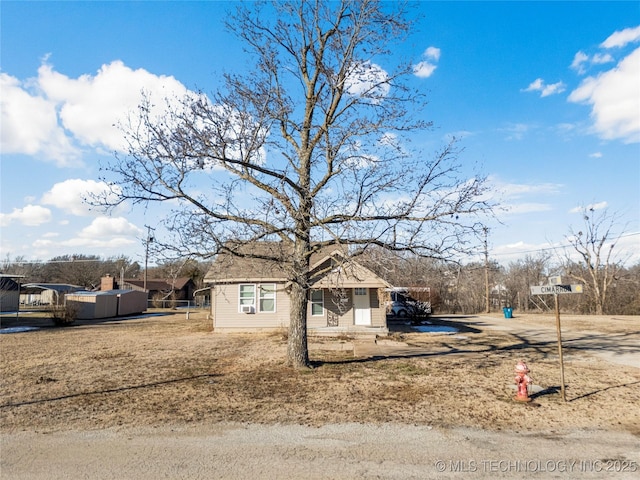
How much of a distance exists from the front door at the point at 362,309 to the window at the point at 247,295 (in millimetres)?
4673

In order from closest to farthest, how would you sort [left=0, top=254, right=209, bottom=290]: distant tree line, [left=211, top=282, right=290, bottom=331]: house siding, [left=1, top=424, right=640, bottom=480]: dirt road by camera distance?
[left=1, top=424, right=640, bottom=480]: dirt road, [left=211, top=282, right=290, bottom=331]: house siding, [left=0, top=254, right=209, bottom=290]: distant tree line

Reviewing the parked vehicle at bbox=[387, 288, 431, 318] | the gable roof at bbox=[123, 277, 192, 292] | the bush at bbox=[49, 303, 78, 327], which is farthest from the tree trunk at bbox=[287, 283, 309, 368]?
the gable roof at bbox=[123, 277, 192, 292]

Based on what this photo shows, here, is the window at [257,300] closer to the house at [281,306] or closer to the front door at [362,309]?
the house at [281,306]

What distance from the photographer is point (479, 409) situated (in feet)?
21.5

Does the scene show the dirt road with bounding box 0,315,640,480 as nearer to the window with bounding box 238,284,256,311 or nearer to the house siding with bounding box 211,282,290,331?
the house siding with bounding box 211,282,290,331

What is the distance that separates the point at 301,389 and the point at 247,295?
11.7 m

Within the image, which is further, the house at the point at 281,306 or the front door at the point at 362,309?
the front door at the point at 362,309

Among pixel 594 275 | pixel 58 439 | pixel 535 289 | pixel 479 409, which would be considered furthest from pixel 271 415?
pixel 594 275

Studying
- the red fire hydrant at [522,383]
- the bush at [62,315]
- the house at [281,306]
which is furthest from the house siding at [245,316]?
the red fire hydrant at [522,383]

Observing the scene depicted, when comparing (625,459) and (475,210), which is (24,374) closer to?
(475,210)

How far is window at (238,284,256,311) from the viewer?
18.9 metres

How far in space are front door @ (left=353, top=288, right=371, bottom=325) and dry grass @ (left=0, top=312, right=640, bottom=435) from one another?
5.21m

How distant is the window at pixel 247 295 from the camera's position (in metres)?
18.9

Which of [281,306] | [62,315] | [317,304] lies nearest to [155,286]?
[62,315]
